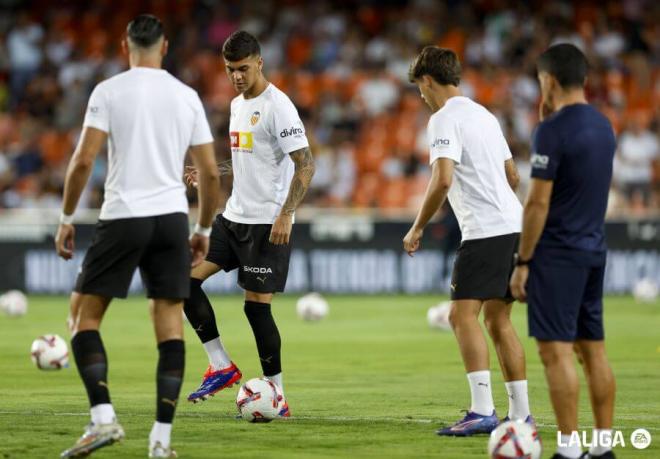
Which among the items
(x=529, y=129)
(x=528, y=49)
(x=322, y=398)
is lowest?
(x=322, y=398)

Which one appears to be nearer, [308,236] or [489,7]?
[308,236]

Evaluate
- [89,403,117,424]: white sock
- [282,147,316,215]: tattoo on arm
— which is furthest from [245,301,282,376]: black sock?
[89,403,117,424]: white sock

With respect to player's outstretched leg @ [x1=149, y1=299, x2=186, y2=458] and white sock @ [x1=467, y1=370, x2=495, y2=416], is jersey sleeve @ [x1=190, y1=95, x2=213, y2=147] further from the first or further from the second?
white sock @ [x1=467, y1=370, x2=495, y2=416]

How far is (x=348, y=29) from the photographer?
28.8 m

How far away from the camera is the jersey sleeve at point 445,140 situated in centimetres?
864

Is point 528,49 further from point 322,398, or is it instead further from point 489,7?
point 322,398

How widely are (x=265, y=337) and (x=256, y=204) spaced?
3.23 feet

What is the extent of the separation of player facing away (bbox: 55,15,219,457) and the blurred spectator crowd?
16.0m

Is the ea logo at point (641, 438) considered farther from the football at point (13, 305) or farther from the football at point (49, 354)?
the football at point (13, 305)

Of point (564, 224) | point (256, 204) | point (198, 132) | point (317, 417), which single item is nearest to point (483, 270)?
point (564, 224)

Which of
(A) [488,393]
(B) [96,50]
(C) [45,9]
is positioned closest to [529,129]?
(B) [96,50]

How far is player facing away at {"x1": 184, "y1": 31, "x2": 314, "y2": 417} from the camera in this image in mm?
9695

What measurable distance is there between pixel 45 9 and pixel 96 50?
2.78 meters

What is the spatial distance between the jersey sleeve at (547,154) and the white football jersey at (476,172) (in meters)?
1.68
